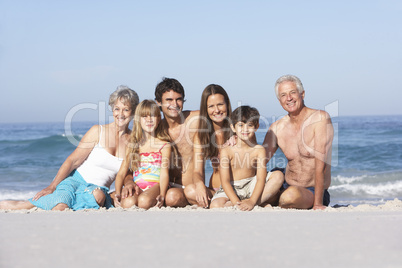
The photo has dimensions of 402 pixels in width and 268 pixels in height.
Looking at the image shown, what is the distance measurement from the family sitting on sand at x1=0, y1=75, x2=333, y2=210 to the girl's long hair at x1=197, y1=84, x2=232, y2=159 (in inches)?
0.4

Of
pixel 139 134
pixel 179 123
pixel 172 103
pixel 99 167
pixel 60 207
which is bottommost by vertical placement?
pixel 60 207

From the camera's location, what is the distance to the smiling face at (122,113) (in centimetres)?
498

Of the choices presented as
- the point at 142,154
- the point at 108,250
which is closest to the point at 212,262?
the point at 108,250

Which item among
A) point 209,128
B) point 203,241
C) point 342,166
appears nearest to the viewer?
point 203,241

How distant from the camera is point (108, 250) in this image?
258cm

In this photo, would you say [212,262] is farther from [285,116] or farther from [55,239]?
[285,116]

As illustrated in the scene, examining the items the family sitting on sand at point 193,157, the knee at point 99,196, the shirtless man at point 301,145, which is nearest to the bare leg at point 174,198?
the family sitting on sand at point 193,157

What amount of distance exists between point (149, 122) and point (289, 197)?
5.63 ft

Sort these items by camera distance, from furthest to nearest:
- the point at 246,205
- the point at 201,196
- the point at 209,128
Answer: the point at 209,128 → the point at 201,196 → the point at 246,205

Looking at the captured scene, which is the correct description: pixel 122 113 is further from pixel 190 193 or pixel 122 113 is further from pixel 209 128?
pixel 190 193

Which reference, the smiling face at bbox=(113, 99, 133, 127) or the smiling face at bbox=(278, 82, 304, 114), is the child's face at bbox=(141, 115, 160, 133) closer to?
the smiling face at bbox=(113, 99, 133, 127)

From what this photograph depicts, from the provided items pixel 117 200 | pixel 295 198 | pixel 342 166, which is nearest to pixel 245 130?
pixel 295 198

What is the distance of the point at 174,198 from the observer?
4727 mm

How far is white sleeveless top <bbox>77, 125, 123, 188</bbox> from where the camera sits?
4.99 meters
